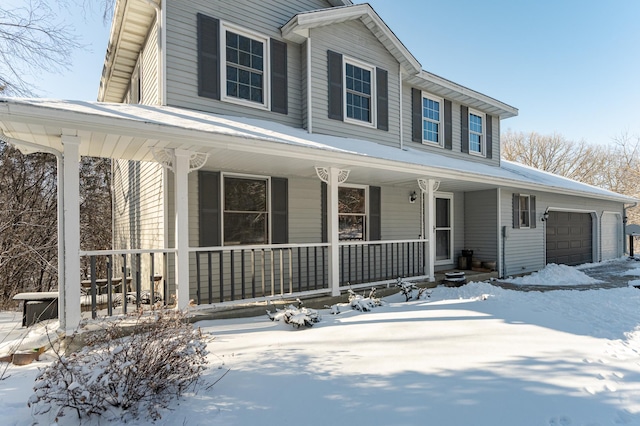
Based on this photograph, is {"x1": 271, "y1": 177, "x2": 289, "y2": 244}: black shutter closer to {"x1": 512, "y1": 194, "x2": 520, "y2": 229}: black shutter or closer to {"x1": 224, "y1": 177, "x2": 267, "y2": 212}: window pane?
{"x1": 224, "y1": 177, "x2": 267, "y2": 212}: window pane

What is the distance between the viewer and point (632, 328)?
205 inches

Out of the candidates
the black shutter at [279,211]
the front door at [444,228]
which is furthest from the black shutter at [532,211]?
the black shutter at [279,211]

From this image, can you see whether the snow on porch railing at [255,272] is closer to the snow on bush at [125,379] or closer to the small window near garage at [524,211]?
the snow on bush at [125,379]

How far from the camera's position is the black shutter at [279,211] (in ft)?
23.1

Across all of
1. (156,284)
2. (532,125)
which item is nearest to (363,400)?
(156,284)

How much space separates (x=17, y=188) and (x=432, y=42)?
1689cm

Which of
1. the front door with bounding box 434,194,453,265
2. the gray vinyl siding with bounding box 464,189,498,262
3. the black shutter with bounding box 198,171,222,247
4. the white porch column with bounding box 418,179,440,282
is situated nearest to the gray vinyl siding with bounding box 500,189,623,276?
the gray vinyl siding with bounding box 464,189,498,262

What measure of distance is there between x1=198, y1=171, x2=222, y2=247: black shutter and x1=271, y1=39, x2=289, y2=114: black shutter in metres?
2.08

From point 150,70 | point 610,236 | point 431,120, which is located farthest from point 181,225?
point 610,236

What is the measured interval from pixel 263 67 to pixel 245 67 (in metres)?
0.41

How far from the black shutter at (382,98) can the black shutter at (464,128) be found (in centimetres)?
351

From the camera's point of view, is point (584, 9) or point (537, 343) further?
point (584, 9)

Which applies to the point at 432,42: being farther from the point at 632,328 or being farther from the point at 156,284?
the point at 156,284

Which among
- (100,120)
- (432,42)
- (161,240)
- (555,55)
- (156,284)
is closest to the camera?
(100,120)
